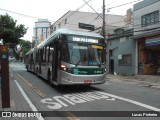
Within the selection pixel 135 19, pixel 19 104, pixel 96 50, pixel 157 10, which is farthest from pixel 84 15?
pixel 19 104

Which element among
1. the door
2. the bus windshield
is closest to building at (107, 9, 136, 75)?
the door

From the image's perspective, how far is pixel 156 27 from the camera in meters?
26.0

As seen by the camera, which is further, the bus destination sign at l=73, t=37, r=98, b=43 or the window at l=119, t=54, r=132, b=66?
the window at l=119, t=54, r=132, b=66

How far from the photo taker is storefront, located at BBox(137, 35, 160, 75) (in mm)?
28781

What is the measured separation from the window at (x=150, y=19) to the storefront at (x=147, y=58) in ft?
5.16

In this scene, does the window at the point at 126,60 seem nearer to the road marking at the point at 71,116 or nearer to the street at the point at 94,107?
the street at the point at 94,107

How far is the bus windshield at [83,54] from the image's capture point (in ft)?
45.2

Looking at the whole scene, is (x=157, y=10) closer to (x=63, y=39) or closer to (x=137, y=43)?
(x=137, y=43)

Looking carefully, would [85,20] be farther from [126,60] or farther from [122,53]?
Answer: [126,60]

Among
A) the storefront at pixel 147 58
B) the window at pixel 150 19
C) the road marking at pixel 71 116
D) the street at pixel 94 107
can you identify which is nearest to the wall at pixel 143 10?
the window at pixel 150 19

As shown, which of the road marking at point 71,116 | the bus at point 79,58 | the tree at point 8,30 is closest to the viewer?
the road marking at point 71,116

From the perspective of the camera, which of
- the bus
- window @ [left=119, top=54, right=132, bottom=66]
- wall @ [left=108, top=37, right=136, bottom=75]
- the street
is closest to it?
the street

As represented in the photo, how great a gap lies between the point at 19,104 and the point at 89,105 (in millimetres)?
2662

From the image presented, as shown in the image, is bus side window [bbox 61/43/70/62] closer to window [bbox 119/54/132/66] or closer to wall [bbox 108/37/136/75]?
wall [bbox 108/37/136/75]
